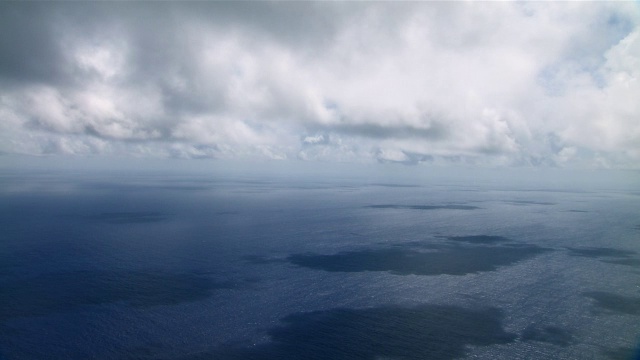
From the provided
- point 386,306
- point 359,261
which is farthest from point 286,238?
point 386,306

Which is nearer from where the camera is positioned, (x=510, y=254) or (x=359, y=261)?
(x=359, y=261)

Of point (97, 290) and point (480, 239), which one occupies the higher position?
point (480, 239)

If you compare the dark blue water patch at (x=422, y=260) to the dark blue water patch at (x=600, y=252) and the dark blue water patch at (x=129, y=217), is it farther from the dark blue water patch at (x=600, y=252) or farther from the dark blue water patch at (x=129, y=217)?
the dark blue water patch at (x=129, y=217)

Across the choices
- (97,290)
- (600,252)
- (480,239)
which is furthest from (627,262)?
(97,290)

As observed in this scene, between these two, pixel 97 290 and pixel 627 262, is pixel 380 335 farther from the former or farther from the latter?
pixel 627 262

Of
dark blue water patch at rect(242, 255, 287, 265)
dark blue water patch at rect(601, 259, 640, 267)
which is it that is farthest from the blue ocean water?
dark blue water patch at rect(242, 255, 287, 265)

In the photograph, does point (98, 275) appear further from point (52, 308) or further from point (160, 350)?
point (160, 350)
